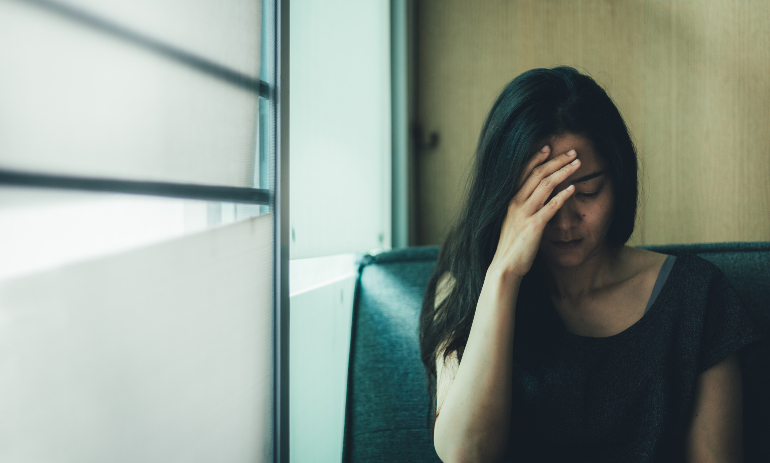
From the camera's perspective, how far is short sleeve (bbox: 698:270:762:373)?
2.52 feet

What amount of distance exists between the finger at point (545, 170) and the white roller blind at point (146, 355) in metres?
0.50

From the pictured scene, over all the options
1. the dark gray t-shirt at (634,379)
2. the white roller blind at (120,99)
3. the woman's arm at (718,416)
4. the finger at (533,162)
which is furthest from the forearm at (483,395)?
the white roller blind at (120,99)

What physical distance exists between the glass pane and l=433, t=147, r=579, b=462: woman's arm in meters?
0.53

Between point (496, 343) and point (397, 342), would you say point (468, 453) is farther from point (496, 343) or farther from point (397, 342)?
point (397, 342)

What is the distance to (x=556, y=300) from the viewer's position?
0.94 metres

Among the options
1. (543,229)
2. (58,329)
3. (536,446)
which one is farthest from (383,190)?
(58,329)

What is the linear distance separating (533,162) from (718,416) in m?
0.56

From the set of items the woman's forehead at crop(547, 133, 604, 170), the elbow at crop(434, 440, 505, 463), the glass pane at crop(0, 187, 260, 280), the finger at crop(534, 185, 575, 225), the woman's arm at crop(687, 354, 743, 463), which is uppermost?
the woman's forehead at crop(547, 133, 604, 170)

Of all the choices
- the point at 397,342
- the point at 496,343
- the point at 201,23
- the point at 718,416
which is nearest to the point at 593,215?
the point at 496,343

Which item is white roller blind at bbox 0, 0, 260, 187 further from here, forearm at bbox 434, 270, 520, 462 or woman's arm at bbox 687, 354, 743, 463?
woman's arm at bbox 687, 354, 743, 463

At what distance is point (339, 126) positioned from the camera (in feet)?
3.65

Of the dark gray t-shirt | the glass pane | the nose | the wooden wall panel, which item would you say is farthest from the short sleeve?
the glass pane

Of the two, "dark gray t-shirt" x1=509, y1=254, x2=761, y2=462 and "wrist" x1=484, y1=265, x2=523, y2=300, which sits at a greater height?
"wrist" x1=484, y1=265, x2=523, y2=300

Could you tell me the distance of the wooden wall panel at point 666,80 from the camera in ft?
3.96
